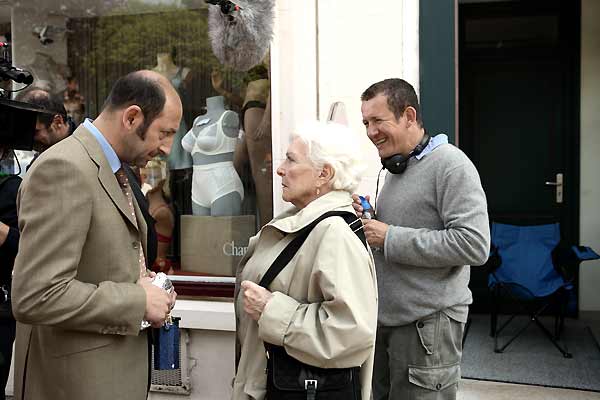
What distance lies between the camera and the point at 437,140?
307 centimetres

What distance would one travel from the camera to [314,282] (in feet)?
7.38

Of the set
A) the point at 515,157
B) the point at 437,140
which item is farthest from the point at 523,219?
the point at 437,140

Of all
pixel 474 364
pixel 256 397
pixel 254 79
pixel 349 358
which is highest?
pixel 254 79

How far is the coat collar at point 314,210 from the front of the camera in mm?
2322

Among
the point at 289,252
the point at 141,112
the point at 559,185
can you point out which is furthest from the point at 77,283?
the point at 559,185

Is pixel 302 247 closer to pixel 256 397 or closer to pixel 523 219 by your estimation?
pixel 256 397

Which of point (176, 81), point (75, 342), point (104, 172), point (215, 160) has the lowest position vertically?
point (75, 342)

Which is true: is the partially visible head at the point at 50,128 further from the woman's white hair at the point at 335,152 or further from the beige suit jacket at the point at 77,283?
the woman's white hair at the point at 335,152

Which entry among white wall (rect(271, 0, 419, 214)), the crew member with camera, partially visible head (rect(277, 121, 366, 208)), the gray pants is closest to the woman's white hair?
partially visible head (rect(277, 121, 366, 208))

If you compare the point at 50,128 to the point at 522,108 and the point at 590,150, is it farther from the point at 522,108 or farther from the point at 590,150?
the point at 590,150

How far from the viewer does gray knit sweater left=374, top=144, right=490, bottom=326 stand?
110 inches

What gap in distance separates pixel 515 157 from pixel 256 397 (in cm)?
535

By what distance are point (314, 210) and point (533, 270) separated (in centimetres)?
409

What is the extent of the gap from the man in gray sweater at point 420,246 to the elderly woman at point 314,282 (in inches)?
20.3
